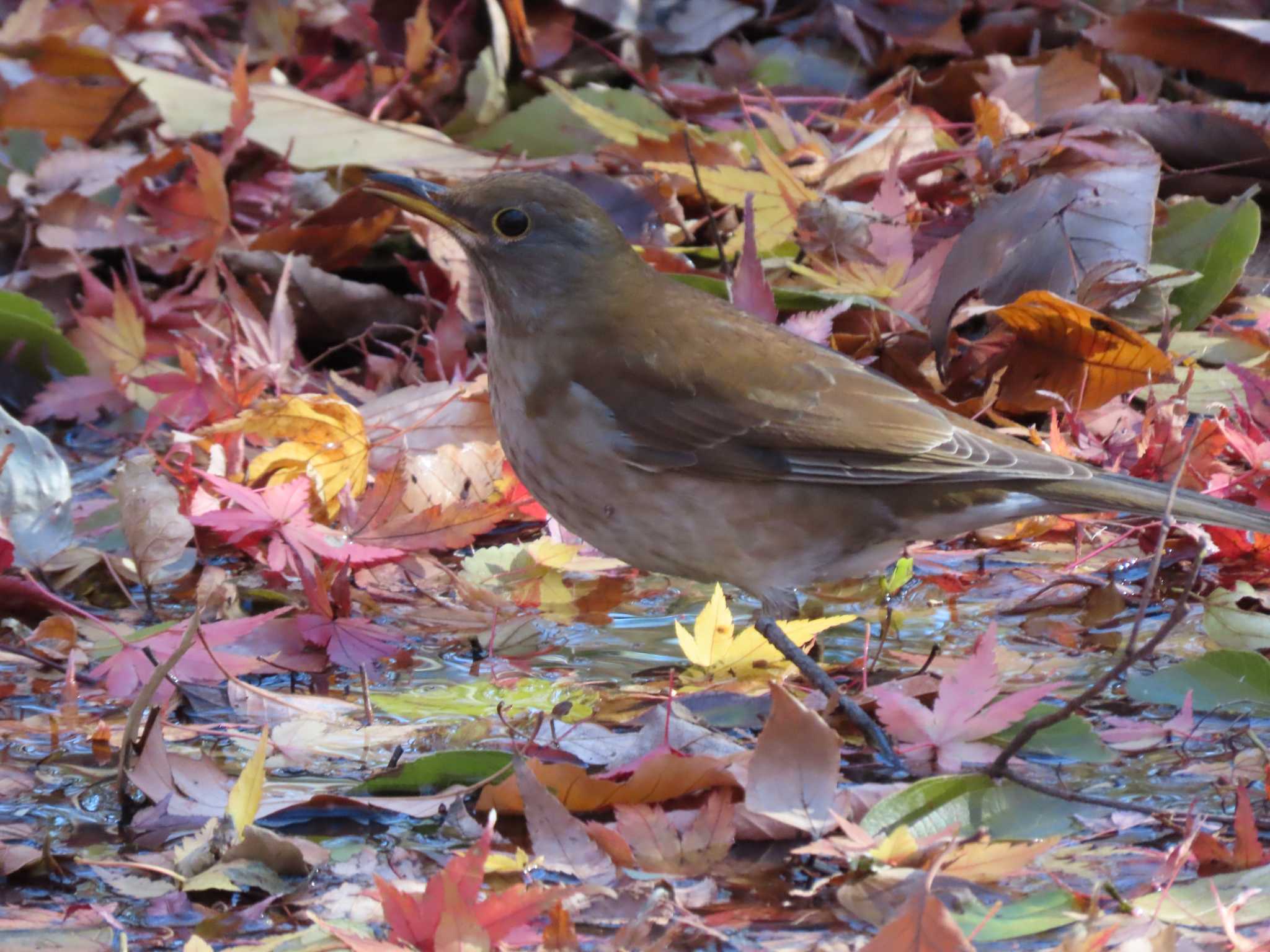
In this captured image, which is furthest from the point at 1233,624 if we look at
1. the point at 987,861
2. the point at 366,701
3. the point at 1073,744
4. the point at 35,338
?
the point at 35,338

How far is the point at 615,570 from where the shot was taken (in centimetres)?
476

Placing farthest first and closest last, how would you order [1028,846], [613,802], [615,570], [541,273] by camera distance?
1. [615,570]
2. [541,273]
3. [613,802]
4. [1028,846]

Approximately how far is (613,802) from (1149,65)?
4.80 m

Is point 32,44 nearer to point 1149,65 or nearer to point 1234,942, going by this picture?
point 1149,65

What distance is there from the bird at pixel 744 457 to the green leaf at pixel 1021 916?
57.8 inches

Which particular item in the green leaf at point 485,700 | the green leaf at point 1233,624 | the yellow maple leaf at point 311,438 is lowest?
the green leaf at point 485,700

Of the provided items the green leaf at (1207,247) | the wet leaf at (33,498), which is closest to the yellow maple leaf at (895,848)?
the wet leaf at (33,498)

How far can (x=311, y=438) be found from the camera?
4652 millimetres

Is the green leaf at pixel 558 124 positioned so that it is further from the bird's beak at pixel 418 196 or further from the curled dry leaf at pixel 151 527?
the curled dry leaf at pixel 151 527

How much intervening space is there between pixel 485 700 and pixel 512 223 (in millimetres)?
1440

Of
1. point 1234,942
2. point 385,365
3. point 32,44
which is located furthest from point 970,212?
point 32,44

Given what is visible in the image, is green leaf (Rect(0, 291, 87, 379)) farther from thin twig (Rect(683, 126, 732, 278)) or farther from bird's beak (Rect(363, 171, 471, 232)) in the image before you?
thin twig (Rect(683, 126, 732, 278))

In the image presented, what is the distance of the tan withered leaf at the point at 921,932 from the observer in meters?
2.32

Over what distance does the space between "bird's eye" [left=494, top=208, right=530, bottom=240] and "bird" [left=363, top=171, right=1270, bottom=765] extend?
27cm
